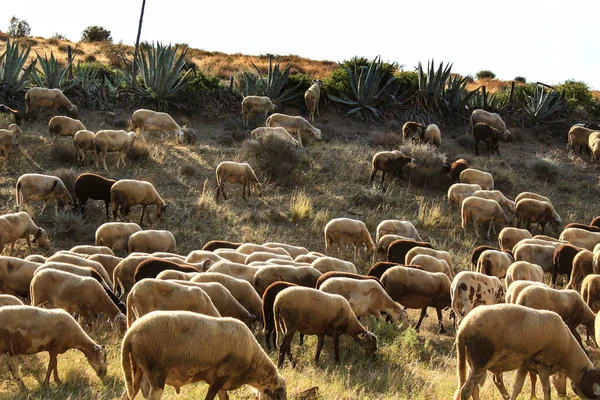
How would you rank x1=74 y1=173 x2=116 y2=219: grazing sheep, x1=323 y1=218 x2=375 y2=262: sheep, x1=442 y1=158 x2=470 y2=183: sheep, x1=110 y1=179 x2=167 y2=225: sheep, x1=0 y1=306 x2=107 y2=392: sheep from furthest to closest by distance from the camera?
x1=442 y1=158 x2=470 y2=183: sheep → x1=74 y1=173 x2=116 y2=219: grazing sheep → x1=110 y1=179 x2=167 y2=225: sheep → x1=323 y1=218 x2=375 y2=262: sheep → x1=0 y1=306 x2=107 y2=392: sheep

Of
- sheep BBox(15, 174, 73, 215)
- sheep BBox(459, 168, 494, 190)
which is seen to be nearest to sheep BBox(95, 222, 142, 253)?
sheep BBox(15, 174, 73, 215)

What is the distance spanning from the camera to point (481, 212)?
17656mm

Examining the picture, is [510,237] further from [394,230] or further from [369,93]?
[369,93]

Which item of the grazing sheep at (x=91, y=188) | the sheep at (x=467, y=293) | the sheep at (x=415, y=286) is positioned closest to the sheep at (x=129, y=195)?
the grazing sheep at (x=91, y=188)

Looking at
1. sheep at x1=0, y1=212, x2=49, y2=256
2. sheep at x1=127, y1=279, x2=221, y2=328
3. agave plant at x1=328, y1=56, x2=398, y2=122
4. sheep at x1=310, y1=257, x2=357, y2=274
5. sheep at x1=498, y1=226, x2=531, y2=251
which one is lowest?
sheep at x1=0, y1=212, x2=49, y2=256

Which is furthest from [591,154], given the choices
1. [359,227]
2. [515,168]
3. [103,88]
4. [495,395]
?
[495,395]

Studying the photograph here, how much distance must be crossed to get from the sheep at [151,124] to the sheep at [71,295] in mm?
13904

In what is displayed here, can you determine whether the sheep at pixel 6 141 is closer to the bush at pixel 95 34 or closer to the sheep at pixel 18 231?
the sheep at pixel 18 231

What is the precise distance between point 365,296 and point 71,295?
4.22 meters

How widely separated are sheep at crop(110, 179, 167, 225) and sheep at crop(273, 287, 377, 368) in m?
7.88

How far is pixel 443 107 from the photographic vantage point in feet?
98.8

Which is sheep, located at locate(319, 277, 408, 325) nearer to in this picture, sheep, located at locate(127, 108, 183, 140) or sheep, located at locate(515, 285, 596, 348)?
sheep, located at locate(515, 285, 596, 348)

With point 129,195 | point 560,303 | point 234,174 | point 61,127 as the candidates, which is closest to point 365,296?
point 560,303

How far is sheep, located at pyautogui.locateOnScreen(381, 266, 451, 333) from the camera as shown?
37.4 ft
